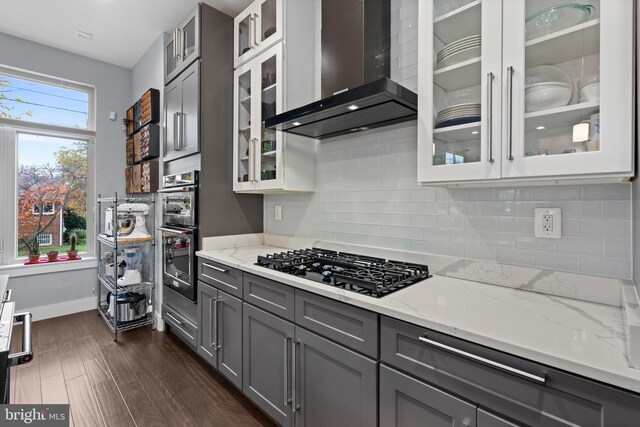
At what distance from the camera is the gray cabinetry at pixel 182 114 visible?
2.54 m

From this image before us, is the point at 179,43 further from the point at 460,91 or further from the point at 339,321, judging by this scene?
the point at 339,321

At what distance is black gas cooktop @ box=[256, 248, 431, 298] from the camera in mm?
1317

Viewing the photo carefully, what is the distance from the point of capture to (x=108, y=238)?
10.2 ft

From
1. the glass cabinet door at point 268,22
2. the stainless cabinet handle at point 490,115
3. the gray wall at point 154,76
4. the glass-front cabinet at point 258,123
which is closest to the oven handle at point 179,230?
the gray wall at point 154,76

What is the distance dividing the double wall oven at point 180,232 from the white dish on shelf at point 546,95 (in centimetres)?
223

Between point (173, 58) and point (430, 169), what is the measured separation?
2.77 m

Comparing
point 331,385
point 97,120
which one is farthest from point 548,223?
point 97,120

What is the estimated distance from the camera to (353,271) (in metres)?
1.56

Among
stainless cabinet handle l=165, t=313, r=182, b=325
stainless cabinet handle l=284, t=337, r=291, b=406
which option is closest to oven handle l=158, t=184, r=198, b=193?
stainless cabinet handle l=165, t=313, r=182, b=325

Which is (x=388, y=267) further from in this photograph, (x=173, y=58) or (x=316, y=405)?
(x=173, y=58)

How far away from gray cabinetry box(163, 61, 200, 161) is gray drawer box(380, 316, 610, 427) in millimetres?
2174

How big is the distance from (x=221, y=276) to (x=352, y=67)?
1587 mm

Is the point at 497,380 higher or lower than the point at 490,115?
lower

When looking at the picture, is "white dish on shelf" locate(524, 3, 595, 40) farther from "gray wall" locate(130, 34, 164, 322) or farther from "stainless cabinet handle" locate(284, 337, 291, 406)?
"gray wall" locate(130, 34, 164, 322)
